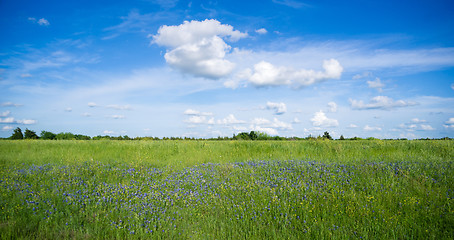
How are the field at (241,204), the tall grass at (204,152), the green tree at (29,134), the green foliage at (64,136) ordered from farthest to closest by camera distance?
the green foliage at (64,136)
the green tree at (29,134)
the tall grass at (204,152)
the field at (241,204)

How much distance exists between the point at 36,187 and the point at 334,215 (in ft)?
30.9

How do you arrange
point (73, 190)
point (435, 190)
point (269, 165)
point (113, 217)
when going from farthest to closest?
1. point (269, 165)
2. point (73, 190)
3. point (435, 190)
4. point (113, 217)

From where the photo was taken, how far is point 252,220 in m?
5.59

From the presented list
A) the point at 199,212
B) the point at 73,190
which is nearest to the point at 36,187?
the point at 73,190

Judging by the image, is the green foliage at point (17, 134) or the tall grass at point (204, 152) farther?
the green foliage at point (17, 134)

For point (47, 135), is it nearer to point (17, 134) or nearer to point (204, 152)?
point (17, 134)

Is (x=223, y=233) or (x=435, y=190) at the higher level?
(x=435, y=190)

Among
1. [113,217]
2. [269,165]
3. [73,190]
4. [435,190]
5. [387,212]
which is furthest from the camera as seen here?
[269,165]

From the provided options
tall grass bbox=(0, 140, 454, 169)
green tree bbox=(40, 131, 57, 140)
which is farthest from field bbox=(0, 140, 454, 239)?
green tree bbox=(40, 131, 57, 140)

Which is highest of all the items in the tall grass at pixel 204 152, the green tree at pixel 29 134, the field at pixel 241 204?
the green tree at pixel 29 134

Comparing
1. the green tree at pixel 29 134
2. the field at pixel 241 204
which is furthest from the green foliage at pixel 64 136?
the field at pixel 241 204

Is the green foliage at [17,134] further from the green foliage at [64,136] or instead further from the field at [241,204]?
the field at [241,204]

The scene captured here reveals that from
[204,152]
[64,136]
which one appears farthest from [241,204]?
[64,136]

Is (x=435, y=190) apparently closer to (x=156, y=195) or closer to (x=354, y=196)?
(x=354, y=196)
